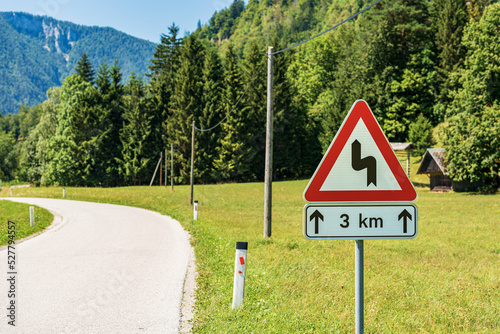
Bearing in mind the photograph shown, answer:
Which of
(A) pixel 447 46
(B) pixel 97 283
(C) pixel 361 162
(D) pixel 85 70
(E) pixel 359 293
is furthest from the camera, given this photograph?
(D) pixel 85 70

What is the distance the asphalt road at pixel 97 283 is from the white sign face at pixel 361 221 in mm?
3263

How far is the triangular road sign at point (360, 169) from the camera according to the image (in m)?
3.36

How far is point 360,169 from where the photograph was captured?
134 inches

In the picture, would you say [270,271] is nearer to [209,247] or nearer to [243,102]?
[209,247]

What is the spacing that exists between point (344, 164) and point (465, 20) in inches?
2860

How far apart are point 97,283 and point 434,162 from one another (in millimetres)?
42061

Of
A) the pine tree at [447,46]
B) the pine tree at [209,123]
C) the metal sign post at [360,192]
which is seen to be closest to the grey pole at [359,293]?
the metal sign post at [360,192]

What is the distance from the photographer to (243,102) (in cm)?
6494

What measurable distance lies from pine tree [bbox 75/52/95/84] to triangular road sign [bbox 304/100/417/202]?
72230 millimetres

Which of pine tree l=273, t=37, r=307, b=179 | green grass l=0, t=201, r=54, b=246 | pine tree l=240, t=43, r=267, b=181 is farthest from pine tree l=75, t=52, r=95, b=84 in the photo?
green grass l=0, t=201, r=54, b=246

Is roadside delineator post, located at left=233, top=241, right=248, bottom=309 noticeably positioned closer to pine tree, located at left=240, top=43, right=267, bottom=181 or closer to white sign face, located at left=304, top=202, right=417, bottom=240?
white sign face, located at left=304, top=202, right=417, bottom=240

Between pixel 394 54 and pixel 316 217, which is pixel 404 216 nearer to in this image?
pixel 316 217

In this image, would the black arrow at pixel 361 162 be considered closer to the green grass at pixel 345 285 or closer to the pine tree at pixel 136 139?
the green grass at pixel 345 285

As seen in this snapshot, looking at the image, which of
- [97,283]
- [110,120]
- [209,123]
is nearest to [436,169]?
[209,123]
